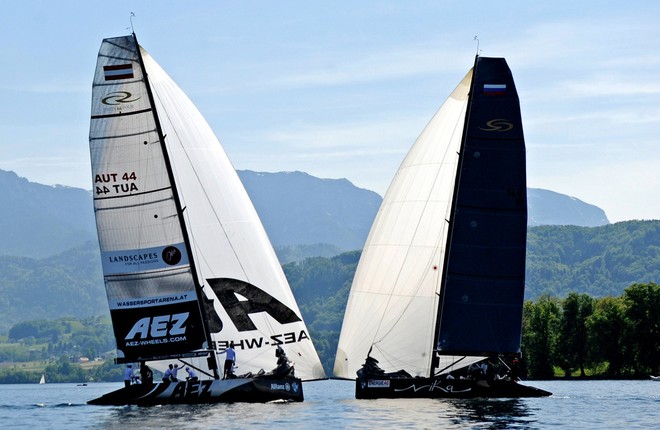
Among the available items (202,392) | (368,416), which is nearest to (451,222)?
(368,416)

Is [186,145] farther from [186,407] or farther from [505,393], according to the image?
[505,393]

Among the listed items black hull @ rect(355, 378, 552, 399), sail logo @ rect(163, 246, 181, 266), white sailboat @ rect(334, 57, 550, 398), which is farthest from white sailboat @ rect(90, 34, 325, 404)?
white sailboat @ rect(334, 57, 550, 398)

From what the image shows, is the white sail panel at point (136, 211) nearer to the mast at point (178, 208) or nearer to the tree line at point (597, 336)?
the mast at point (178, 208)

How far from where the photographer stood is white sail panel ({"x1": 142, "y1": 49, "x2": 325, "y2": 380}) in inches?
1916

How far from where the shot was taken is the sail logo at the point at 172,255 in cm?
4734

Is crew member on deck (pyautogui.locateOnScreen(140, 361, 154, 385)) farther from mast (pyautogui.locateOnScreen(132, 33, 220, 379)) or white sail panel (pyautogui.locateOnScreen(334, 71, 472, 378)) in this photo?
white sail panel (pyautogui.locateOnScreen(334, 71, 472, 378))

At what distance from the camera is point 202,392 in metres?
46.5

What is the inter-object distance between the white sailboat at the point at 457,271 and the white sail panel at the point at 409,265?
0.14 feet

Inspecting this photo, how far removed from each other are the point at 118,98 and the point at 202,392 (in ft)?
39.0

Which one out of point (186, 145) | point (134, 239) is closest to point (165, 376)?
point (134, 239)

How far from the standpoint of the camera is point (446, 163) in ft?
172

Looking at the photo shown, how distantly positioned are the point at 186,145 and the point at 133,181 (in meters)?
3.22

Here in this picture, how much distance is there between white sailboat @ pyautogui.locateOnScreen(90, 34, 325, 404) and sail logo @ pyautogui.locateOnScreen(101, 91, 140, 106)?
4 cm

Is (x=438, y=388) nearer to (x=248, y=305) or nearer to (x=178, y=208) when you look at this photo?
(x=248, y=305)
